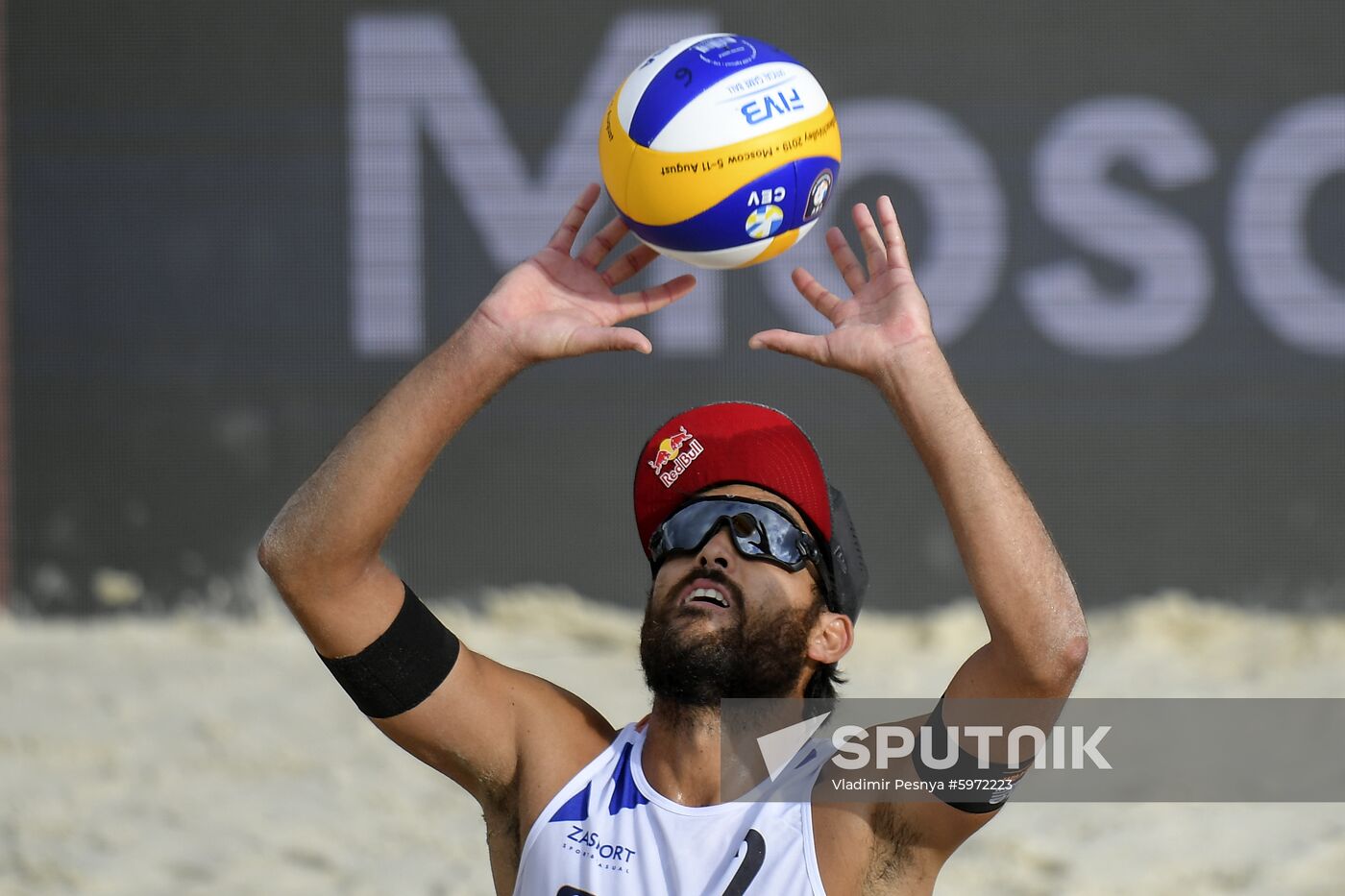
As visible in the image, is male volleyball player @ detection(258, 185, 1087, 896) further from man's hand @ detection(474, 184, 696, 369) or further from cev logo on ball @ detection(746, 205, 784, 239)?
cev logo on ball @ detection(746, 205, 784, 239)

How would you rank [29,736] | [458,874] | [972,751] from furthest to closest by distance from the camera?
[29,736]
[458,874]
[972,751]

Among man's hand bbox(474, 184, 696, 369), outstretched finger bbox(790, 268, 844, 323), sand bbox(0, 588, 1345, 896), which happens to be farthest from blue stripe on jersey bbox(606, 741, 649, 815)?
sand bbox(0, 588, 1345, 896)

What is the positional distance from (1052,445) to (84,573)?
400cm

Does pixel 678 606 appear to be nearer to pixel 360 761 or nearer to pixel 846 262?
pixel 846 262

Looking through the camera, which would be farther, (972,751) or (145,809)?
(145,809)

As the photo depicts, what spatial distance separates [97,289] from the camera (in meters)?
Result: 6.28

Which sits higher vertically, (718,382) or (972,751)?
(972,751)

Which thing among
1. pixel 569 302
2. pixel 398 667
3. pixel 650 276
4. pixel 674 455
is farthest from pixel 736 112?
pixel 650 276

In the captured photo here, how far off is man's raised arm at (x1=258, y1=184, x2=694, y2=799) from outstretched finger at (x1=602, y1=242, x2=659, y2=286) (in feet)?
0.20

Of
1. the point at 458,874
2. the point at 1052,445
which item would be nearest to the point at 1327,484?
the point at 1052,445

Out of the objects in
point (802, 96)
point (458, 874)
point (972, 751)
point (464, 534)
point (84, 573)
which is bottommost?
point (84, 573)

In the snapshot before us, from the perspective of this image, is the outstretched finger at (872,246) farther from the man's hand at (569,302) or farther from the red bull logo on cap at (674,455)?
the red bull logo on cap at (674,455)

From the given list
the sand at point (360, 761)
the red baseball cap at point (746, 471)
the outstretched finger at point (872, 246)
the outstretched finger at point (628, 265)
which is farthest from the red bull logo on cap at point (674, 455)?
the sand at point (360, 761)

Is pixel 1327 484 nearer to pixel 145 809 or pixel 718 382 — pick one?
pixel 718 382
